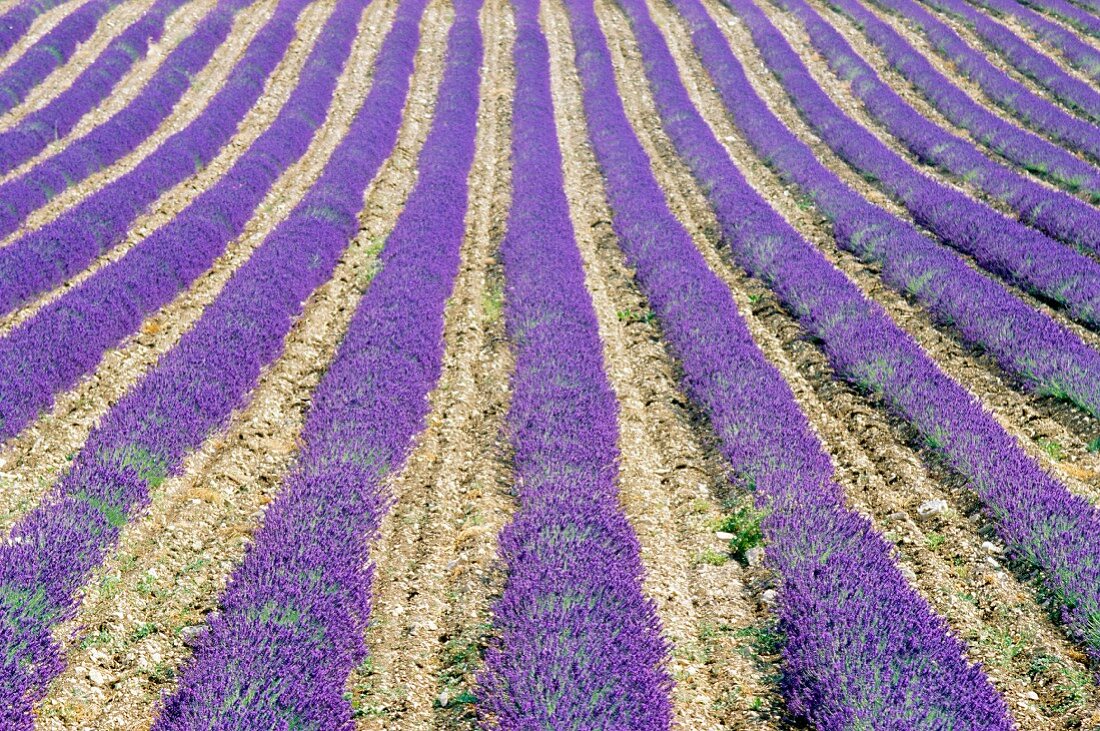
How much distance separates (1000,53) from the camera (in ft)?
73.7

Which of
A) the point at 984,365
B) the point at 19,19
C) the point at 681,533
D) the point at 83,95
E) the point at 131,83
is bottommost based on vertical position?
the point at 984,365

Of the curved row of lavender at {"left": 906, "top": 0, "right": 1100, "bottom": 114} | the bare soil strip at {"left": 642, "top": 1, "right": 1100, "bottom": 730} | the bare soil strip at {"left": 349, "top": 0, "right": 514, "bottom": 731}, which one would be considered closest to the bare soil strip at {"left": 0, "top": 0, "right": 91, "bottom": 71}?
the bare soil strip at {"left": 349, "top": 0, "right": 514, "bottom": 731}

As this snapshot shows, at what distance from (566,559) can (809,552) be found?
1.48 metres

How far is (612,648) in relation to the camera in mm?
4602

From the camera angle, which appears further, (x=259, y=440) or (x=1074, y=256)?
(x=1074, y=256)

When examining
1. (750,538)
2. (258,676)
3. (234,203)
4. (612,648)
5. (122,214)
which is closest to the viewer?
(258,676)

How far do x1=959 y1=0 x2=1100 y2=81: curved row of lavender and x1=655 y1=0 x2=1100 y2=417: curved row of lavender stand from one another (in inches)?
335

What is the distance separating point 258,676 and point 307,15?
963 inches

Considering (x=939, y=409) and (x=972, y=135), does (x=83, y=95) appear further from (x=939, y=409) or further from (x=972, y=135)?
(x=972, y=135)

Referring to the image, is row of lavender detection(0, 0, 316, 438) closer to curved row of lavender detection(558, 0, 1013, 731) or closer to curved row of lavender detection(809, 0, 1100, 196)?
curved row of lavender detection(558, 0, 1013, 731)

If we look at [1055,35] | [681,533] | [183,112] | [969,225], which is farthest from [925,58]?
[681,533]

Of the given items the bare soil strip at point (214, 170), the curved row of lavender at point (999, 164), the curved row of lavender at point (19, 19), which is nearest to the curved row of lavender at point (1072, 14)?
the curved row of lavender at point (999, 164)

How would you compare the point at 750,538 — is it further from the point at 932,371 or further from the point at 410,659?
the point at 932,371

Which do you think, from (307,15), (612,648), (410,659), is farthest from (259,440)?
(307,15)
